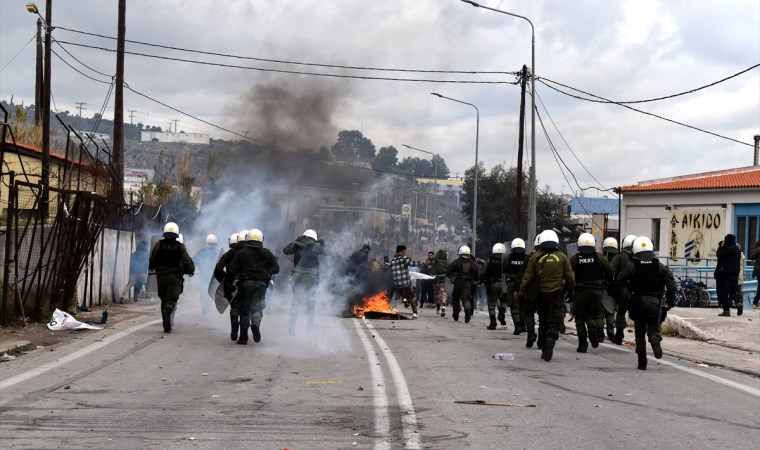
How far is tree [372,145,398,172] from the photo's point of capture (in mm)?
56281

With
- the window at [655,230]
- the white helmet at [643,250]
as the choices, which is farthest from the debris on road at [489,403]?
the window at [655,230]

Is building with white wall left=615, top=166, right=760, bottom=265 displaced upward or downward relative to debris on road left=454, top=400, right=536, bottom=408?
upward

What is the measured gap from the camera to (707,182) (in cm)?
4191

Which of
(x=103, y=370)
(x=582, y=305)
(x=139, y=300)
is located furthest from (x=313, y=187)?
(x=103, y=370)

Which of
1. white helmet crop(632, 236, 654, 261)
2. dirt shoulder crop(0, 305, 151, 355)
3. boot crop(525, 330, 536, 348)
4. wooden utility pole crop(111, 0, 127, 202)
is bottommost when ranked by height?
dirt shoulder crop(0, 305, 151, 355)

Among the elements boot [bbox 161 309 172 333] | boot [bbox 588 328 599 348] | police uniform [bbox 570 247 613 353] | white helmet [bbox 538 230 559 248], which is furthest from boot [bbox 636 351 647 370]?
boot [bbox 161 309 172 333]

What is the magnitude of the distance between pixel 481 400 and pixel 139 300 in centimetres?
1831

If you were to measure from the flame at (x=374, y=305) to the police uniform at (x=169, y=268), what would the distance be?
7.21 meters

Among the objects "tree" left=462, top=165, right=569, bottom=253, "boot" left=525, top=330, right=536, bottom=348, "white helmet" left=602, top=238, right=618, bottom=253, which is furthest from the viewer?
"tree" left=462, top=165, right=569, bottom=253

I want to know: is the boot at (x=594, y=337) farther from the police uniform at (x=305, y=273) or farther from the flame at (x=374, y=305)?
the flame at (x=374, y=305)

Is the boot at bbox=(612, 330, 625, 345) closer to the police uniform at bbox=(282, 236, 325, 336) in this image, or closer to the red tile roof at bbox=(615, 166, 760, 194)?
the police uniform at bbox=(282, 236, 325, 336)

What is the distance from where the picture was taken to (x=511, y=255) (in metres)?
18.4

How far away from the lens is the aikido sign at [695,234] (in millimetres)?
39031

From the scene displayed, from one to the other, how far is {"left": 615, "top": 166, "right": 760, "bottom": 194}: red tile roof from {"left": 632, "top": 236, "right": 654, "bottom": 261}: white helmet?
25.7 meters
